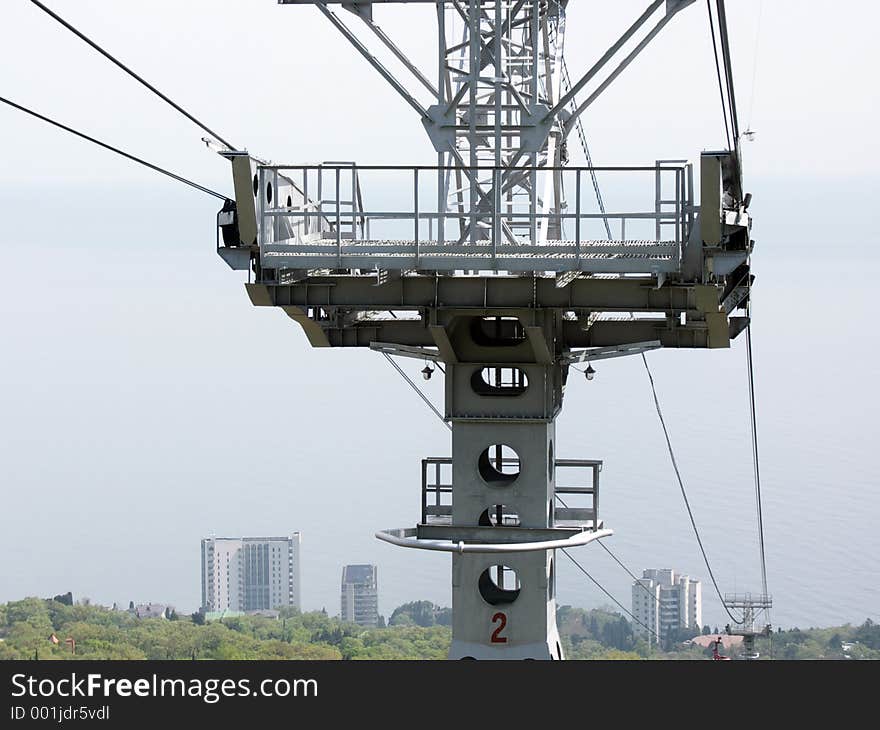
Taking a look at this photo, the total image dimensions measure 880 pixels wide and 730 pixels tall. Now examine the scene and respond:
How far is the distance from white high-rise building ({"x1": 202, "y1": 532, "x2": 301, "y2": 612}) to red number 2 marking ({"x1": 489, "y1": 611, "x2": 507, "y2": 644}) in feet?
278

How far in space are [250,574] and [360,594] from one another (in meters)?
12.2

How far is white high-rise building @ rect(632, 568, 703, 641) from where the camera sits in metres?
105

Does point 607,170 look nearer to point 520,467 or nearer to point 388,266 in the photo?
point 388,266

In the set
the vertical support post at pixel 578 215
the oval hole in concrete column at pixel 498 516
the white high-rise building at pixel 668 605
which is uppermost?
the vertical support post at pixel 578 215

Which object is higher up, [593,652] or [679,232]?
[679,232]

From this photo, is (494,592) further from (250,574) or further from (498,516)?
(250,574)

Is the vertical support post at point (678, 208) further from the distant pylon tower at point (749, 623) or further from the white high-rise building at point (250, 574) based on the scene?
the white high-rise building at point (250, 574)

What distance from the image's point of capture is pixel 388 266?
84.8ft

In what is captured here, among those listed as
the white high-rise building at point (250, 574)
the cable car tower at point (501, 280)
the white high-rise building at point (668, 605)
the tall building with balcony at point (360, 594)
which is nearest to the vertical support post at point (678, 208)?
the cable car tower at point (501, 280)

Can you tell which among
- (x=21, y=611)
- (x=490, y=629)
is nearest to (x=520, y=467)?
(x=490, y=629)

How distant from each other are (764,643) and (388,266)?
49.1ft

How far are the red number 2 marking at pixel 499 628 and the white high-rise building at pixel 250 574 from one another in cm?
8461

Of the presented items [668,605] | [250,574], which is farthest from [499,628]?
[250,574]

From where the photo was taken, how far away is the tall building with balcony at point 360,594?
121 m
